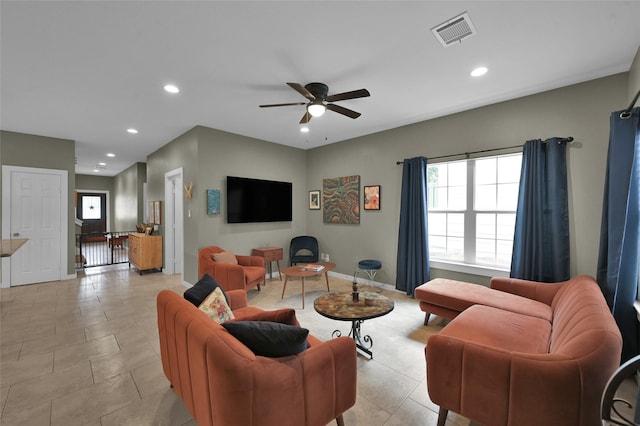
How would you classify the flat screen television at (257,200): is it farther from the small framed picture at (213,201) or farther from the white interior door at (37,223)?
the white interior door at (37,223)

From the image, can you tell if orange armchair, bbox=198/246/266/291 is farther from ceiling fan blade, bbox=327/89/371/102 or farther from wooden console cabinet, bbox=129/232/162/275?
ceiling fan blade, bbox=327/89/371/102

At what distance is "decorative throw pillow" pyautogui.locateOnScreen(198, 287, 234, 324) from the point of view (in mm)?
1958

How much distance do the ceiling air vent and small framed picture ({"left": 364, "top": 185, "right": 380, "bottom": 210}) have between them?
2.70 metres

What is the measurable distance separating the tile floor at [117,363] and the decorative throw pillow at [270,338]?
87 cm

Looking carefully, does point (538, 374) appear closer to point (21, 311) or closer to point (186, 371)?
point (186, 371)

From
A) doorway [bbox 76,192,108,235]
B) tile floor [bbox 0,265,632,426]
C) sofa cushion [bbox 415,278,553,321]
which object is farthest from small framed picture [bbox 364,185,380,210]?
doorway [bbox 76,192,108,235]

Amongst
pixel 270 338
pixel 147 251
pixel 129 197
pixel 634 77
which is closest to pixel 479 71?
pixel 634 77

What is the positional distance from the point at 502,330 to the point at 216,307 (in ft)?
7.23

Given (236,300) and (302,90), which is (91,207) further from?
(302,90)

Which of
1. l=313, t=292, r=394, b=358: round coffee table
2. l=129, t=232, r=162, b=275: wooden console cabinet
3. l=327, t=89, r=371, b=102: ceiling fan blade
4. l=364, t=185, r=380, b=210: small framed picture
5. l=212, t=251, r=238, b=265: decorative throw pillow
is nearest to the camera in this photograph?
l=313, t=292, r=394, b=358: round coffee table

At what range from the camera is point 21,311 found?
3.59 meters

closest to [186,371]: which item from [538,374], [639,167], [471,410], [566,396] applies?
[471,410]

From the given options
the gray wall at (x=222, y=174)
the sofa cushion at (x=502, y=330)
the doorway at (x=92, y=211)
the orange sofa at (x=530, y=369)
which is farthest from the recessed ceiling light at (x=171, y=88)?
the doorway at (x=92, y=211)

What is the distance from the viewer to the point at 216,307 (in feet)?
6.66
